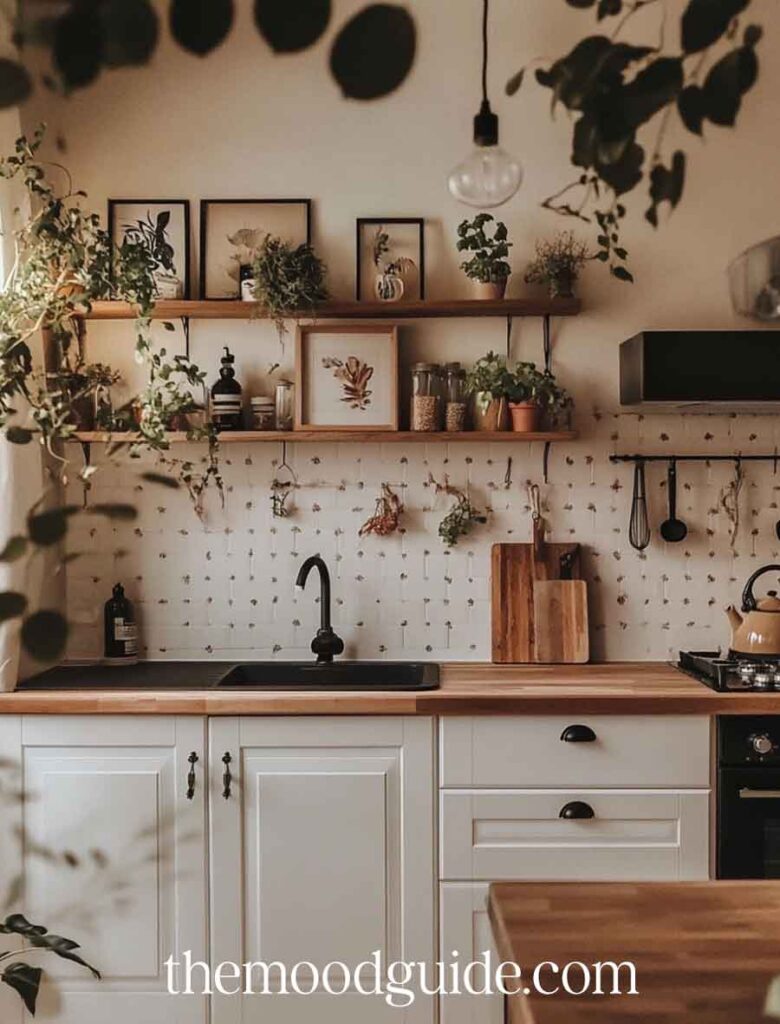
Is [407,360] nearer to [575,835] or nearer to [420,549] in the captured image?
[420,549]

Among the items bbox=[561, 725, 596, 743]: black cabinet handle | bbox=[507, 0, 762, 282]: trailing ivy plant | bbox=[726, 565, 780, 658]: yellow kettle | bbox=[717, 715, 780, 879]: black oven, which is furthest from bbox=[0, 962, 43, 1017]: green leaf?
bbox=[726, 565, 780, 658]: yellow kettle

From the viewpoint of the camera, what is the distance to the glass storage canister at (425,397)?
3.25m

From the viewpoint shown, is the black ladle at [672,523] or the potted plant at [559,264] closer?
the potted plant at [559,264]

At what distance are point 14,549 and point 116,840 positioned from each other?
2745 millimetres

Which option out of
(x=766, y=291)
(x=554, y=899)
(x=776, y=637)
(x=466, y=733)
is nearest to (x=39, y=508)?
(x=766, y=291)

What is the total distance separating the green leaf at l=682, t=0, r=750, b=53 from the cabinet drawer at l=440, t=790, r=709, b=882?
2.68 m

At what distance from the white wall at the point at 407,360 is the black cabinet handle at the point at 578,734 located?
2.11ft

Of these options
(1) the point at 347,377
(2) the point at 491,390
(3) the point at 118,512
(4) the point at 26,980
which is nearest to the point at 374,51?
(3) the point at 118,512

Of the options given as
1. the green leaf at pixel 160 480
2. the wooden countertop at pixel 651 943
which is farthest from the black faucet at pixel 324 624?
the green leaf at pixel 160 480

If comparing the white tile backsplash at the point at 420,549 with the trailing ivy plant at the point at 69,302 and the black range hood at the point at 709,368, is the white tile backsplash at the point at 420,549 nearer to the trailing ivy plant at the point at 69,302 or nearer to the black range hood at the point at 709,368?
the trailing ivy plant at the point at 69,302

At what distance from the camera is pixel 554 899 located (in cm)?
144

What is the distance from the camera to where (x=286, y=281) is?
3178 millimetres

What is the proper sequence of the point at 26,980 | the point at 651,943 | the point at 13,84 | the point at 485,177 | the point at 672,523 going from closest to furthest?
the point at 13,84
the point at 26,980
the point at 651,943
the point at 485,177
the point at 672,523

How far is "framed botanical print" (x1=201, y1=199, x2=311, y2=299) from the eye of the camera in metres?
3.40
